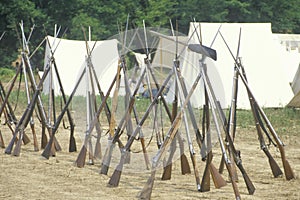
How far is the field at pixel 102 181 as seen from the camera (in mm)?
8234

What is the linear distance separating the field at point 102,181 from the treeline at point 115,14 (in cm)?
2456

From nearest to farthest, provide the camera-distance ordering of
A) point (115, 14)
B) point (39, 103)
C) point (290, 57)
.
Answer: point (39, 103) → point (290, 57) → point (115, 14)

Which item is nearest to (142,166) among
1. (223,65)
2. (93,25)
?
(223,65)

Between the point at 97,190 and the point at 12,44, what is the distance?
3157 centimetres

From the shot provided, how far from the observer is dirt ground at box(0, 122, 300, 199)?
8227 mm

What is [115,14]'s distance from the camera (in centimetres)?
4094

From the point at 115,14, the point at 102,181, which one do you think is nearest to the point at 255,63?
the point at 102,181

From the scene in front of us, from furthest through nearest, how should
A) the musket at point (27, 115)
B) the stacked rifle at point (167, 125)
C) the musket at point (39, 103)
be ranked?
the musket at point (39, 103) → the musket at point (27, 115) → the stacked rifle at point (167, 125)

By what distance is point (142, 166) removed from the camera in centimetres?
1020

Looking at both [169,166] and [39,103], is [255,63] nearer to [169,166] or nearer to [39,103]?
[39,103]

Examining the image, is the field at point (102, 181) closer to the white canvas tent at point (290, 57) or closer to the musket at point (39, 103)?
the musket at point (39, 103)

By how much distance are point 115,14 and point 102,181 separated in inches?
1270

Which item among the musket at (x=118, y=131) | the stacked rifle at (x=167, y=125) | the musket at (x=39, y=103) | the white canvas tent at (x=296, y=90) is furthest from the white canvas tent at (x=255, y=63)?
the musket at (x=118, y=131)

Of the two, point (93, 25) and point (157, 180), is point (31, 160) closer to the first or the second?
point (157, 180)
